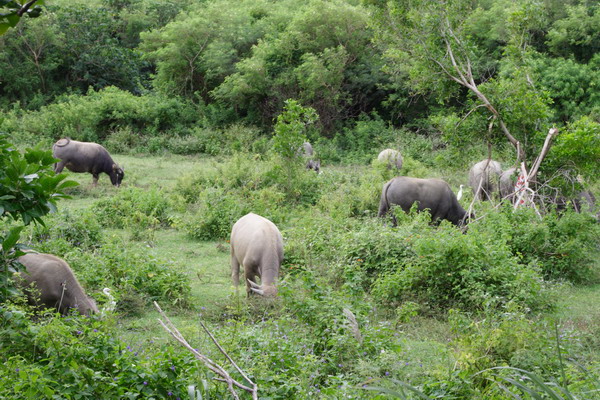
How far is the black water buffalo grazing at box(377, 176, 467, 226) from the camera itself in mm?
12141

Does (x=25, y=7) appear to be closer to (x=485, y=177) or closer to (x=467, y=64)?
(x=467, y=64)

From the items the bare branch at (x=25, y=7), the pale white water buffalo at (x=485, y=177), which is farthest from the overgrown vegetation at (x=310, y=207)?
the pale white water buffalo at (x=485, y=177)

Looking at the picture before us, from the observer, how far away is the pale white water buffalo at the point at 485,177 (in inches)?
576

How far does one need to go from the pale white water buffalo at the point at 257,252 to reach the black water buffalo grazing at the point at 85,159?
9109mm

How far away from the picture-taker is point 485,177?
15484 millimetres

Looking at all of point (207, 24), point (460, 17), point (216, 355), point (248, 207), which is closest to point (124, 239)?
point (248, 207)

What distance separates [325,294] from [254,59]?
21.3 metres

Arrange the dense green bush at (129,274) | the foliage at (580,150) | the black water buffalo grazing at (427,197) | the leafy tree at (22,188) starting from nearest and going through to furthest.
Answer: the leafy tree at (22,188) → the dense green bush at (129,274) → the foliage at (580,150) → the black water buffalo grazing at (427,197)

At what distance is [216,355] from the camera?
4.78m

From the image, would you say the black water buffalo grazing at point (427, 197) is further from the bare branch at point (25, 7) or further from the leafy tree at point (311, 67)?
the leafy tree at point (311, 67)

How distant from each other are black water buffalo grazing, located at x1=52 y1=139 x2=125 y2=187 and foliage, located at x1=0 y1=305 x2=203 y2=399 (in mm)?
12904

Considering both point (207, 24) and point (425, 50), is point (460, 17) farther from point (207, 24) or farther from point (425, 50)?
point (207, 24)

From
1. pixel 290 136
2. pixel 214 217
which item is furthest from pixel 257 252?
pixel 290 136

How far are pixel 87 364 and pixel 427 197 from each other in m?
8.97
